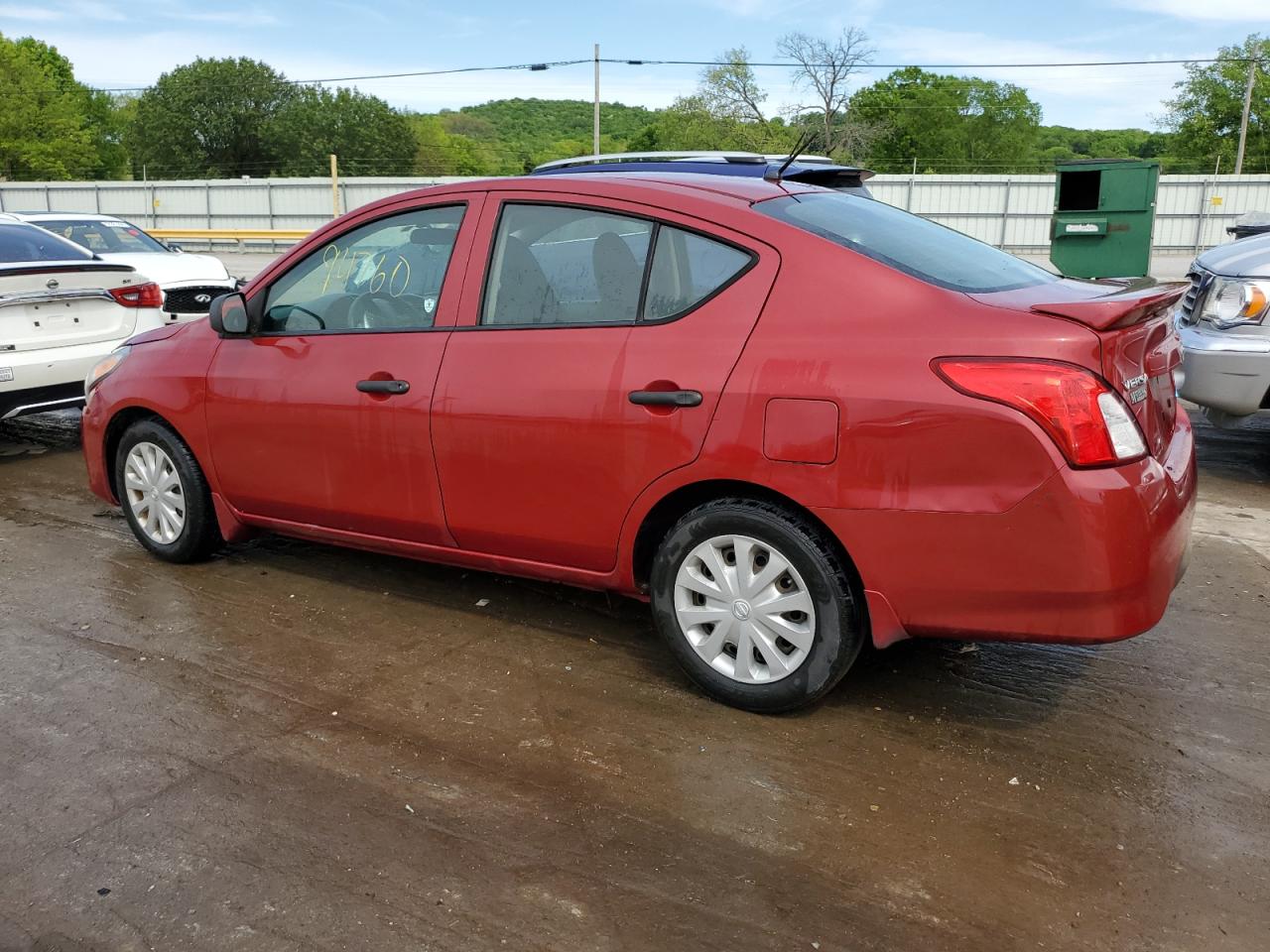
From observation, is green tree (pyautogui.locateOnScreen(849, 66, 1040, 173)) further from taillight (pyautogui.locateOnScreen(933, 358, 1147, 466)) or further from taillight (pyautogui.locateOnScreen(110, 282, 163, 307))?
taillight (pyautogui.locateOnScreen(933, 358, 1147, 466))

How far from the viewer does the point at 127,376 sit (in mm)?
4965

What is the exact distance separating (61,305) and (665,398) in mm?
5585

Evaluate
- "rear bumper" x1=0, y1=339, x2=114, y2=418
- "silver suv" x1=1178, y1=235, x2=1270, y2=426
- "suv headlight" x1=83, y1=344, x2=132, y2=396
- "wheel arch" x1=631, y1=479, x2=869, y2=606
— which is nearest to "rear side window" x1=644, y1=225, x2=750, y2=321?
"wheel arch" x1=631, y1=479, x2=869, y2=606

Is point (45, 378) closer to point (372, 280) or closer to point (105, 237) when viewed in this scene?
point (372, 280)

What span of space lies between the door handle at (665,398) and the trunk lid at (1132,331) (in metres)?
0.88

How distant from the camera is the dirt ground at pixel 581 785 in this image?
2.55 metres

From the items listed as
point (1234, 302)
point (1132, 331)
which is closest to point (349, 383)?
point (1132, 331)

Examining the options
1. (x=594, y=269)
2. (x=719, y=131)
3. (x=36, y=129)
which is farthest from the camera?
(x=36, y=129)

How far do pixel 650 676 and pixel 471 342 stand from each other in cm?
135

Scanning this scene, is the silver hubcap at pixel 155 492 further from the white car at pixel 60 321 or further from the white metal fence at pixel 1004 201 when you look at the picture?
the white metal fence at pixel 1004 201

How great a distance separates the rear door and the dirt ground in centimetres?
61

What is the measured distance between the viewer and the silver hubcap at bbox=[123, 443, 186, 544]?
16.2 feet

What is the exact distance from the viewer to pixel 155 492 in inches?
197

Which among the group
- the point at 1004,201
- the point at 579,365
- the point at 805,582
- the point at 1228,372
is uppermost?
the point at 1004,201
